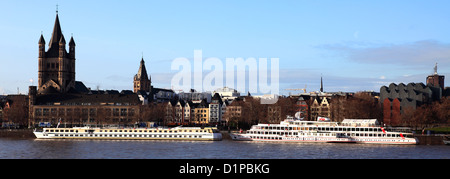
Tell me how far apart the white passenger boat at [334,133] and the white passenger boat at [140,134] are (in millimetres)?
7895

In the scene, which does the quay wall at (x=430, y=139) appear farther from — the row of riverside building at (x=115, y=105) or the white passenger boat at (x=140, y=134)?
the row of riverside building at (x=115, y=105)

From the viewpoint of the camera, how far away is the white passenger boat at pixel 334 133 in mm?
98812

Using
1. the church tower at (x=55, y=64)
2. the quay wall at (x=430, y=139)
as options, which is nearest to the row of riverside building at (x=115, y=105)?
the church tower at (x=55, y=64)

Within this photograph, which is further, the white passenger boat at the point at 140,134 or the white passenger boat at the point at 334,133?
the white passenger boat at the point at 140,134

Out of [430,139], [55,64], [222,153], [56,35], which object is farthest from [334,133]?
[56,35]

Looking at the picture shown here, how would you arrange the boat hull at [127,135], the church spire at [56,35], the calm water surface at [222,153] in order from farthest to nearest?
the church spire at [56,35]
the boat hull at [127,135]
the calm water surface at [222,153]

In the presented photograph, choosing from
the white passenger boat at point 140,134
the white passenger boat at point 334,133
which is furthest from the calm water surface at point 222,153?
the white passenger boat at point 140,134

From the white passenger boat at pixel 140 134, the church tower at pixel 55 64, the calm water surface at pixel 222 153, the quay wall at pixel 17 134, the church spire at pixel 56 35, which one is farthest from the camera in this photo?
the church spire at pixel 56 35

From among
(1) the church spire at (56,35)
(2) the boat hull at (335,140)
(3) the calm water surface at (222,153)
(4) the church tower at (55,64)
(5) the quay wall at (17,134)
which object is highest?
(1) the church spire at (56,35)

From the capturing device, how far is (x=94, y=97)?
589 ft

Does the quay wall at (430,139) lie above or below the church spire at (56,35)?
below

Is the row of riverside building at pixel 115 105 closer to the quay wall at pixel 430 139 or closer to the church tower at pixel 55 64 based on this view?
the church tower at pixel 55 64

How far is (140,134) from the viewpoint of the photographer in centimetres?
11250
